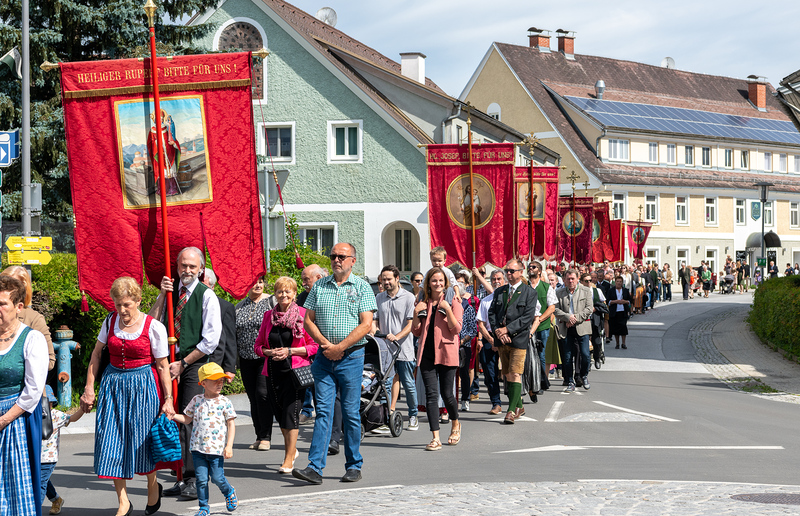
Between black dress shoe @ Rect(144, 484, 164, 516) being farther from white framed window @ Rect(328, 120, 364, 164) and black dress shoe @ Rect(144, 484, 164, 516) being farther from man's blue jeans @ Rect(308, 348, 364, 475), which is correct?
white framed window @ Rect(328, 120, 364, 164)

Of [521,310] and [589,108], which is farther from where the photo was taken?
[589,108]

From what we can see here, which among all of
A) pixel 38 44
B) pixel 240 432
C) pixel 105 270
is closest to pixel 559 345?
pixel 240 432

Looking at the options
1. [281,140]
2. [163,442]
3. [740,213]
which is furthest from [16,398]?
[740,213]

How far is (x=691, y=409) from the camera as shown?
1320 centimetres

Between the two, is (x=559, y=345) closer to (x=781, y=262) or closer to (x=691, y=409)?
(x=691, y=409)

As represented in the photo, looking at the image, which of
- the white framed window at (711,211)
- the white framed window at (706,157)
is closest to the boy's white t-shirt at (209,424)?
the white framed window at (711,211)

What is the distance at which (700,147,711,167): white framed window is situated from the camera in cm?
5991

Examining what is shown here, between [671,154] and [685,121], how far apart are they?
136 inches

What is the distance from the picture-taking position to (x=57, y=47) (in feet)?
77.2

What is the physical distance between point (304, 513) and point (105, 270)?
2.82m

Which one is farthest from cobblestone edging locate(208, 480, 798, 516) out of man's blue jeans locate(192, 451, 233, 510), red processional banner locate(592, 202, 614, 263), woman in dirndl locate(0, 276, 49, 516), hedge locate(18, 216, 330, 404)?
red processional banner locate(592, 202, 614, 263)

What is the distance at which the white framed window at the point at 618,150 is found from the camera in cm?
5525

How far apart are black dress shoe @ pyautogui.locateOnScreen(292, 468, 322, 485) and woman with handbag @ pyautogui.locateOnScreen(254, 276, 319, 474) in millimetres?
659

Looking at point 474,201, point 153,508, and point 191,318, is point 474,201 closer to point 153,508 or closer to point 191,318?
point 191,318
